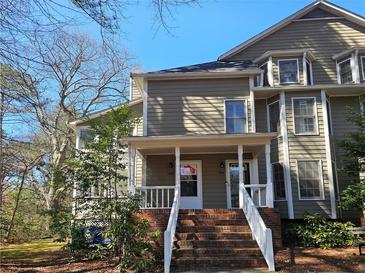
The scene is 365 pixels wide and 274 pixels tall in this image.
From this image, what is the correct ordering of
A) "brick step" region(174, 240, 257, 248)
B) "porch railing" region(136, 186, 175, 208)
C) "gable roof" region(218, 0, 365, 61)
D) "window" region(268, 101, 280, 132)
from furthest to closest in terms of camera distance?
"gable roof" region(218, 0, 365, 61)
"window" region(268, 101, 280, 132)
"porch railing" region(136, 186, 175, 208)
"brick step" region(174, 240, 257, 248)

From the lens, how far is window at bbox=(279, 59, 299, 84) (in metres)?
15.5

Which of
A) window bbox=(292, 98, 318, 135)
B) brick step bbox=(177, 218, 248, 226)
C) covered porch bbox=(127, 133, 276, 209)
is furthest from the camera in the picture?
window bbox=(292, 98, 318, 135)

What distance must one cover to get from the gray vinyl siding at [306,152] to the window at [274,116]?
0.40 metres

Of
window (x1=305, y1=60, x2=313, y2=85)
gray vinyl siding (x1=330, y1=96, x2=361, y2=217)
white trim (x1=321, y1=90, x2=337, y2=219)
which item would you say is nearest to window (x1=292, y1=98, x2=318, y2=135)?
white trim (x1=321, y1=90, x2=337, y2=219)

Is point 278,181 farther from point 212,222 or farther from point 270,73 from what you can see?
point 270,73

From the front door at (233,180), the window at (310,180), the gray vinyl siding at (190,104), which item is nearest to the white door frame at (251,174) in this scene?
the front door at (233,180)

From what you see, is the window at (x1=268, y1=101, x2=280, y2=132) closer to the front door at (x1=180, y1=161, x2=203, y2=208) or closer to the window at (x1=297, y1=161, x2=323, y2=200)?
the window at (x1=297, y1=161, x2=323, y2=200)

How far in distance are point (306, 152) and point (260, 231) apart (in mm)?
5594

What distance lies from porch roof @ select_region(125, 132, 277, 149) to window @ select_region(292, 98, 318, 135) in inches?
103

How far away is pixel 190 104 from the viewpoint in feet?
47.8

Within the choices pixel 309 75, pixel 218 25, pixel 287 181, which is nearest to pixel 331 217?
pixel 287 181

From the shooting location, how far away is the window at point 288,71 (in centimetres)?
1547

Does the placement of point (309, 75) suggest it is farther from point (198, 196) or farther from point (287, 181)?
point (198, 196)

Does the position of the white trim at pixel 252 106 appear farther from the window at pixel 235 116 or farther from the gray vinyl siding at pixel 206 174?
the gray vinyl siding at pixel 206 174
